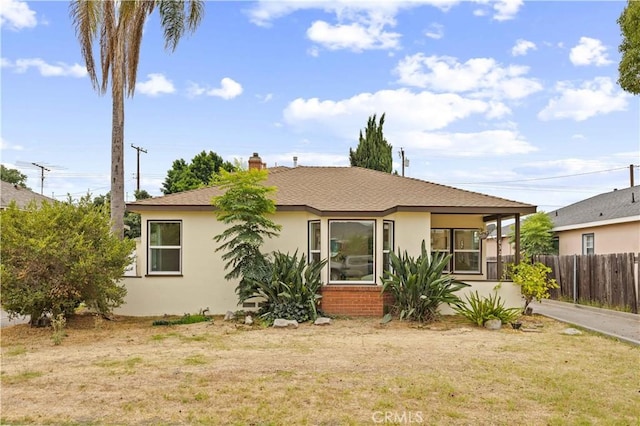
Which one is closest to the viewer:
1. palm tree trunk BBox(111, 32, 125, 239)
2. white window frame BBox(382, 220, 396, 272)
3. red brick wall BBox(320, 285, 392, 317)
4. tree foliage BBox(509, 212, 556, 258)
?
red brick wall BBox(320, 285, 392, 317)

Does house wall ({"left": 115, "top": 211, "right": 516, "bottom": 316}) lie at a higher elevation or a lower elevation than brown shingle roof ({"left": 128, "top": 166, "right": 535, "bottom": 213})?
lower

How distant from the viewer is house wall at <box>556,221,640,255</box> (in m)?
17.1

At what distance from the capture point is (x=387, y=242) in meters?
12.7

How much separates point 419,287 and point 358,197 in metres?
3.37

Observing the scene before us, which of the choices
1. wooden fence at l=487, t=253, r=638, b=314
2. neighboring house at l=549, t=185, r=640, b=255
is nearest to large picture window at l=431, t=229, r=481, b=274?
wooden fence at l=487, t=253, r=638, b=314

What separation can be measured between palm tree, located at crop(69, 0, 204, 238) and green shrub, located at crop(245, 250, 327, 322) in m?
5.42

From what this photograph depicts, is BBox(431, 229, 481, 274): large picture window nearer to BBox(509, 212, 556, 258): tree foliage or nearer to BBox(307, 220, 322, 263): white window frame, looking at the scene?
BBox(307, 220, 322, 263): white window frame

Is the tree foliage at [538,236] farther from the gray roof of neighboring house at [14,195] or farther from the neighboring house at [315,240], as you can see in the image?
the gray roof of neighboring house at [14,195]

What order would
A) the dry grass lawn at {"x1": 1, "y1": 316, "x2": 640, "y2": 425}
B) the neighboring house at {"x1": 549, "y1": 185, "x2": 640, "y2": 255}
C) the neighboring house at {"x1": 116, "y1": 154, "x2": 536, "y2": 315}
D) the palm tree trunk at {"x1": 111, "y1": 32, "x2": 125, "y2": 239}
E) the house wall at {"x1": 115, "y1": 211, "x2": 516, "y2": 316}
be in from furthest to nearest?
the neighboring house at {"x1": 549, "y1": 185, "x2": 640, "y2": 255}
the palm tree trunk at {"x1": 111, "y1": 32, "x2": 125, "y2": 239}
the house wall at {"x1": 115, "y1": 211, "x2": 516, "y2": 316}
the neighboring house at {"x1": 116, "y1": 154, "x2": 536, "y2": 315}
the dry grass lawn at {"x1": 1, "y1": 316, "x2": 640, "y2": 425}

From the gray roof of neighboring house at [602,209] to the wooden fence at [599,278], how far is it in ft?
10.6

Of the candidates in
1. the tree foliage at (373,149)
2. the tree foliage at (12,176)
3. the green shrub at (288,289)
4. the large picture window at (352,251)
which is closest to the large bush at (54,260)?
the green shrub at (288,289)

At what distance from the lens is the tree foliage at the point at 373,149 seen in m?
25.5

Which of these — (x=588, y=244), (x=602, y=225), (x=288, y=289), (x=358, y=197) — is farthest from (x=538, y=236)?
(x=288, y=289)

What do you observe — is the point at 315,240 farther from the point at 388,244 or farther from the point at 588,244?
the point at 588,244
